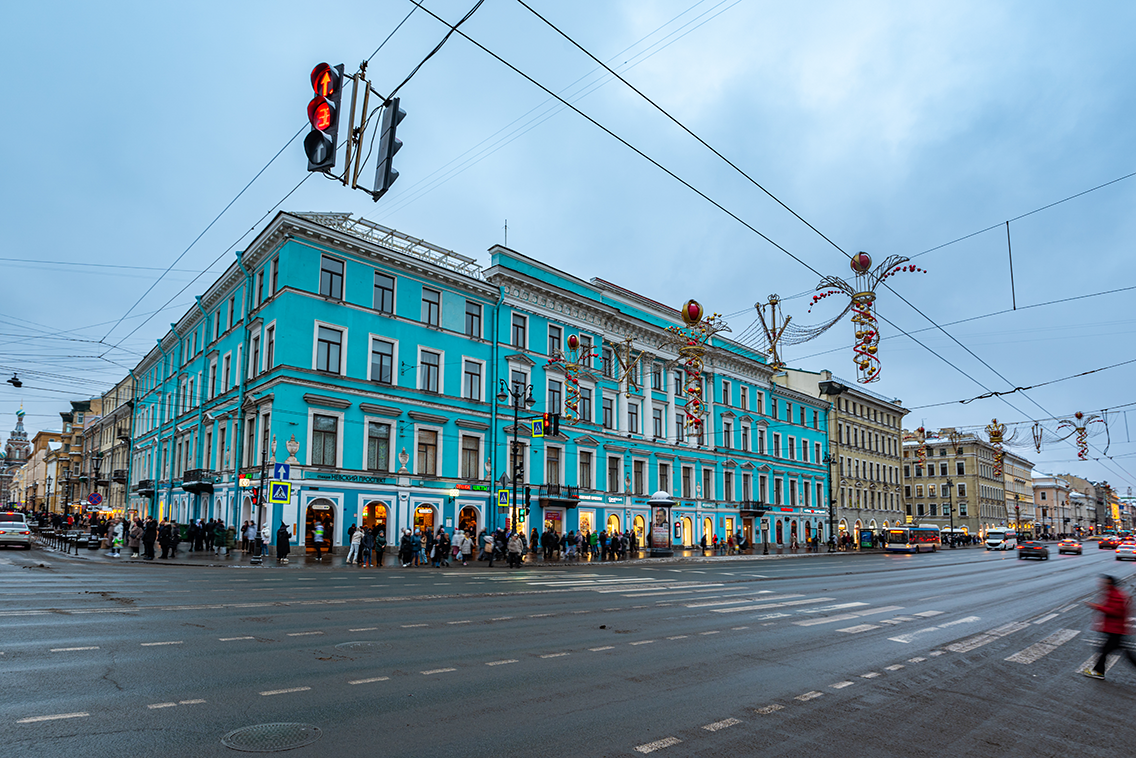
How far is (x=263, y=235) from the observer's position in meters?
33.8

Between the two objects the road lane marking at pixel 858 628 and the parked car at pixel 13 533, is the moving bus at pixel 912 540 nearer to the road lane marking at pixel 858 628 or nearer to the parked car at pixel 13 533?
the road lane marking at pixel 858 628

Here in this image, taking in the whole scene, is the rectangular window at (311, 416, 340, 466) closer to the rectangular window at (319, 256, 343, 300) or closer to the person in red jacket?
the rectangular window at (319, 256, 343, 300)

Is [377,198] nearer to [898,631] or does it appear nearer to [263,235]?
[898,631]

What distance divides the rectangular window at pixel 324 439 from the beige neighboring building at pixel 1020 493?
111m

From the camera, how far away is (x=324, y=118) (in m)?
8.72

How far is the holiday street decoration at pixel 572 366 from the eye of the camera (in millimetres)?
40625

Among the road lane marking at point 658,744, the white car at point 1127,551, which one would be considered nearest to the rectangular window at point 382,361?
the road lane marking at point 658,744

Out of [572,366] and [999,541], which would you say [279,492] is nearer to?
[572,366]

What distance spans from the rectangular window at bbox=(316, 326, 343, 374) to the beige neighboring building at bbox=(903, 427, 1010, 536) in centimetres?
8477

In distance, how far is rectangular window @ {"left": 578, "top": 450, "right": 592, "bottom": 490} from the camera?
44625mm

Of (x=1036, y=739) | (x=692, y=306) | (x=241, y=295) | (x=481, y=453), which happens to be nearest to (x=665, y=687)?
(x=1036, y=739)

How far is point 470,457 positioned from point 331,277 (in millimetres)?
11635

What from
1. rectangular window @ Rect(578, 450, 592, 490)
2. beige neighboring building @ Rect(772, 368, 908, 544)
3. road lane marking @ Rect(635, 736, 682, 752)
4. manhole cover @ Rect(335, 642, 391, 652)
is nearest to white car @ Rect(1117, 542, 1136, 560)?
beige neighboring building @ Rect(772, 368, 908, 544)

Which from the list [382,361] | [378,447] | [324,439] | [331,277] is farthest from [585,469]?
[331,277]
